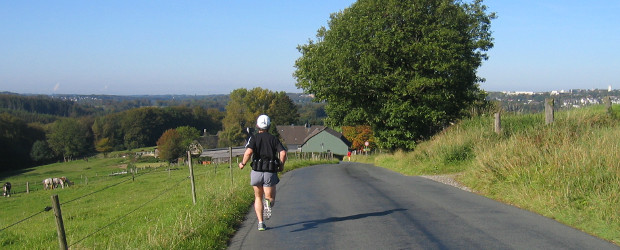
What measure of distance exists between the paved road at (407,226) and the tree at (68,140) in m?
109

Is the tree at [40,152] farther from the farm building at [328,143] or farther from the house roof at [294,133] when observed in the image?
the farm building at [328,143]

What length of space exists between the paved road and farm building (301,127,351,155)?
3176 inches

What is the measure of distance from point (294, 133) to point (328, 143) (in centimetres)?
1862

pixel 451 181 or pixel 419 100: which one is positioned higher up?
pixel 419 100

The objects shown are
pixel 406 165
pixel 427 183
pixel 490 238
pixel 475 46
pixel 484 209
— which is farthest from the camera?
pixel 475 46

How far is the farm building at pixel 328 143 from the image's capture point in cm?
9225

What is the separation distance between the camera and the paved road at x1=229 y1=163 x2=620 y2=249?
6.64m

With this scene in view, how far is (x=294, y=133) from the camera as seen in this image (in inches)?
4360

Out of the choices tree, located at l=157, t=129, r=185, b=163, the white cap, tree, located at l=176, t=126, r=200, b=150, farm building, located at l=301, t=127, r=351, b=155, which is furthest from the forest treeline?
the white cap

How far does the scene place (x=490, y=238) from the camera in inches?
269

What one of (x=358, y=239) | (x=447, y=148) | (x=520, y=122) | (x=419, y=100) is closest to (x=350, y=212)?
(x=358, y=239)

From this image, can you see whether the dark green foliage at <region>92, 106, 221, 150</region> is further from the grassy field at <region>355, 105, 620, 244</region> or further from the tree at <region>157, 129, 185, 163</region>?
the grassy field at <region>355, 105, 620, 244</region>

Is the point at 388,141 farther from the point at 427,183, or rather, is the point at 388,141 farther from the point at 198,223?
the point at 198,223

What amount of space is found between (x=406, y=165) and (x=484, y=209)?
1302 centimetres
